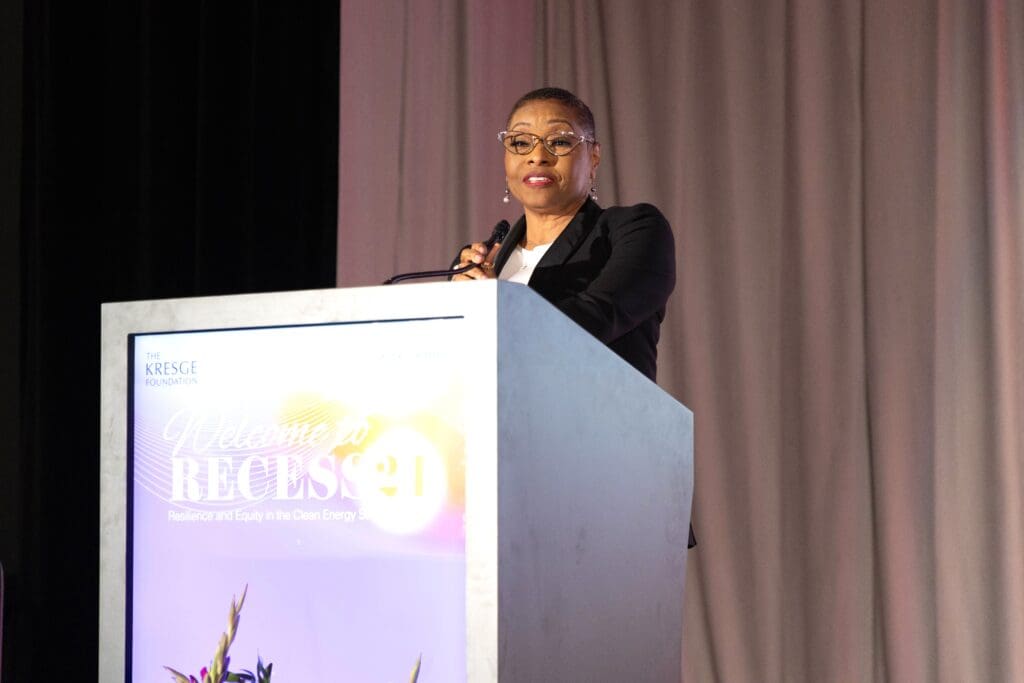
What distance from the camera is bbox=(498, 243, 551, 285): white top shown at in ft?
6.16

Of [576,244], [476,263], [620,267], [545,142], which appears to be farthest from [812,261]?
[476,263]

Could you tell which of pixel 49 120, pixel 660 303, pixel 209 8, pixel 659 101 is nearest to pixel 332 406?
pixel 660 303

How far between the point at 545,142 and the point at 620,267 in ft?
1.35

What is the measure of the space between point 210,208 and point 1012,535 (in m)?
2.37

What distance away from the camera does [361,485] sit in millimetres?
987

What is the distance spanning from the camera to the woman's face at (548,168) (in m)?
1.96

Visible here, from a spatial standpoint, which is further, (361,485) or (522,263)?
(522,263)

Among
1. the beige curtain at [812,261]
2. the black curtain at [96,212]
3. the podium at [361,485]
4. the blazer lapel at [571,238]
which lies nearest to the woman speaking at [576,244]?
the blazer lapel at [571,238]

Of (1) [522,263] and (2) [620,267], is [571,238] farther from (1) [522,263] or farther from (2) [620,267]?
(2) [620,267]

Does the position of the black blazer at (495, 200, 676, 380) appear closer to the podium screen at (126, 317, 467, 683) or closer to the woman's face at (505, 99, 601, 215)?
the woman's face at (505, 99, 601, 215)

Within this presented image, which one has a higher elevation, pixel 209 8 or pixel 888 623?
pixel 209 8

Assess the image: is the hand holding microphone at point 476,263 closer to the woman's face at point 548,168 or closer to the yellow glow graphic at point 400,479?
the woman's face at point 548,168

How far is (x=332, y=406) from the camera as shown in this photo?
3.28 feet

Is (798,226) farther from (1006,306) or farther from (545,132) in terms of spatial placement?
(545,132)
